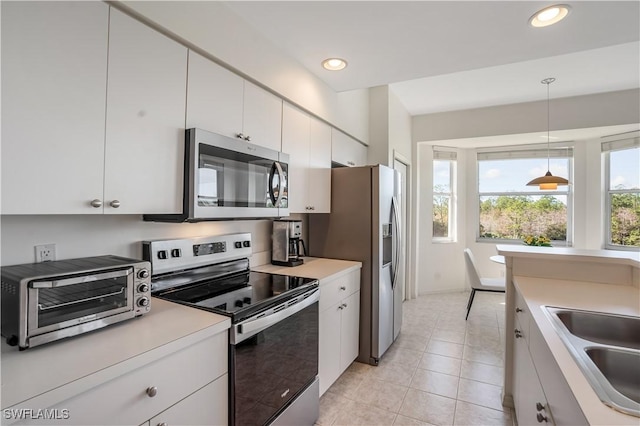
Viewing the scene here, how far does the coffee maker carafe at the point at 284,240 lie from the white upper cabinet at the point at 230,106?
63cm

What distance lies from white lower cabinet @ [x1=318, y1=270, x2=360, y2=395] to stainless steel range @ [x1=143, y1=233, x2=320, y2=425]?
0.17 metres

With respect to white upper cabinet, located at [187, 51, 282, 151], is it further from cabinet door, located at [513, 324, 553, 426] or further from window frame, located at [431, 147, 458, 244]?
window frame, located at [431, 147, 458, 244]

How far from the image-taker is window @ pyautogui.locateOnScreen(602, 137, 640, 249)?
4.11m

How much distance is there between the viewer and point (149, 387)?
1.00 meters

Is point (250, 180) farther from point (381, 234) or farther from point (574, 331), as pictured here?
point (574, 331)

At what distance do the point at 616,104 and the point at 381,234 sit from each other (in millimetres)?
3467

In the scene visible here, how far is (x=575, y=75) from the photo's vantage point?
3.25 m

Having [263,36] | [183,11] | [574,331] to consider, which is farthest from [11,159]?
[574,331]

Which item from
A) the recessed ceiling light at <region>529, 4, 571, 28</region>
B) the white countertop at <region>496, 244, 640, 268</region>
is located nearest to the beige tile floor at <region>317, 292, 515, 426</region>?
the white countertop at <region>496, 244, 640, 268</region>

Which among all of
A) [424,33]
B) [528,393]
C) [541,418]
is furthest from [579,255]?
[424,33]

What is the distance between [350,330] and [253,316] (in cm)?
134

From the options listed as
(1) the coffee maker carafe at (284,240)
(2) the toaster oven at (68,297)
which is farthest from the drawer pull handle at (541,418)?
(1) the coffee maker carafe at (284,240)

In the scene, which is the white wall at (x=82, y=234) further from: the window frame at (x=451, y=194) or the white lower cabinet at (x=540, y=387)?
the window frame at (x=451, y=194)

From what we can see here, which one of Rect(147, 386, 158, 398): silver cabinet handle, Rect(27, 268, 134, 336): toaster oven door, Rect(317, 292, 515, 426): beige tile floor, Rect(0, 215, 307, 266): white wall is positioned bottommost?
Rect(317, 292, 515, 426): beige tile floor
